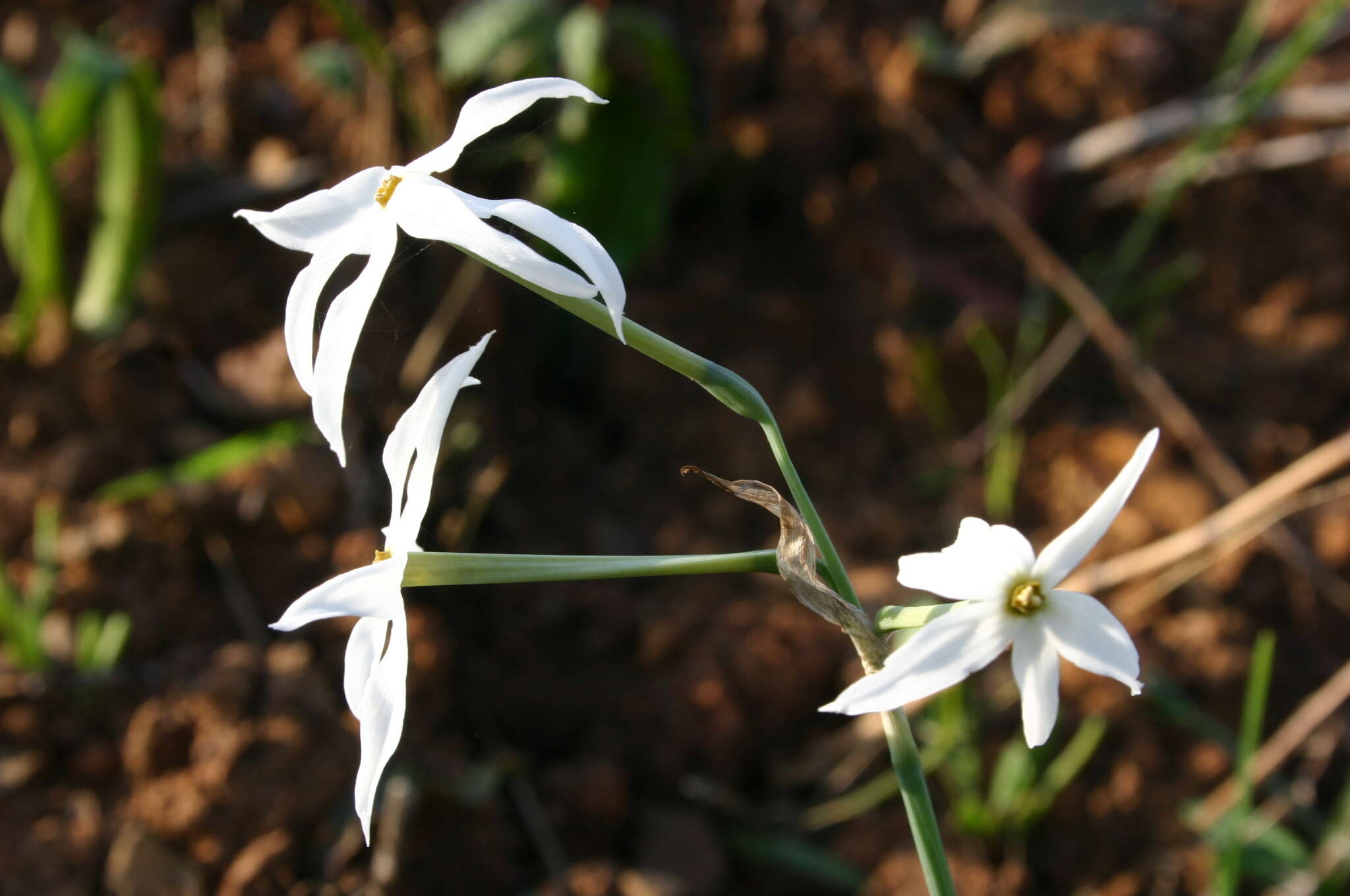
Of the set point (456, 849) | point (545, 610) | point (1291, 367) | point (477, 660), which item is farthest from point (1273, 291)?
point (456, 849)

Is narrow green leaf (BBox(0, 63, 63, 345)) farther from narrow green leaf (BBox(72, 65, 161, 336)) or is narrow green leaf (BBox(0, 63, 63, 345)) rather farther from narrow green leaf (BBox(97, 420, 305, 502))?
narrow green leaf (BBox(97, 420, 305, 502))

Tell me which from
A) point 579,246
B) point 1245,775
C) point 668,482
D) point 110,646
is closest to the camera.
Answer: point 579,246

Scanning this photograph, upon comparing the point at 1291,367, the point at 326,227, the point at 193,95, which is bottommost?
the point at 193,95

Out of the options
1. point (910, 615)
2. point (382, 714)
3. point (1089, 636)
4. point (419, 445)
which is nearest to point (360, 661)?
point (382, 714)

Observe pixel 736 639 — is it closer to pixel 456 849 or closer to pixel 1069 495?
pixel 456 849

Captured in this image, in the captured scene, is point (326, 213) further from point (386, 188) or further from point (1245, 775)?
point (1245, 775)

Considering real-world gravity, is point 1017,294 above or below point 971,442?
above
